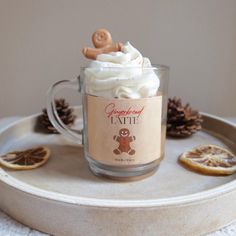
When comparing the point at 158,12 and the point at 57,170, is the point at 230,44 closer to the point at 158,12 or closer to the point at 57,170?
the point at 158,12

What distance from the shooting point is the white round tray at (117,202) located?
30 centimetres

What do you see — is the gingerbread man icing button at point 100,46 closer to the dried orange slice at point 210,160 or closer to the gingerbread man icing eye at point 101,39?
the gingerbread man icing eye at point 101,39

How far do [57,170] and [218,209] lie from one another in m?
0.22

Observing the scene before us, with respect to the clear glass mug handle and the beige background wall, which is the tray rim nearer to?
the clear glass mug handle

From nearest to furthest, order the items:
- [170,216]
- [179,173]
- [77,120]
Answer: [170,216], [179,173], [77,120]

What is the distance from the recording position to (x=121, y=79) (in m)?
0.36

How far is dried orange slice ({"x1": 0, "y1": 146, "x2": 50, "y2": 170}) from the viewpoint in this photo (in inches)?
16.7

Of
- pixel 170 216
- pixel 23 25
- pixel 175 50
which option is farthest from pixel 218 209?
pixel 23 25

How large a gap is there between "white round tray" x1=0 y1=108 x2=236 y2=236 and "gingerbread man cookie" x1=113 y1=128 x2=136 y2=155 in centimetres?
5

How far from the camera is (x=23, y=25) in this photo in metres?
0.70

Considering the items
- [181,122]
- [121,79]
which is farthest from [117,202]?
[181,122]

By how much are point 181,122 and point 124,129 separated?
22 cm

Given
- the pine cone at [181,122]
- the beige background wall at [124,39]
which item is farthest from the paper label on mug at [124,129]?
the beige background wall at [124,39]

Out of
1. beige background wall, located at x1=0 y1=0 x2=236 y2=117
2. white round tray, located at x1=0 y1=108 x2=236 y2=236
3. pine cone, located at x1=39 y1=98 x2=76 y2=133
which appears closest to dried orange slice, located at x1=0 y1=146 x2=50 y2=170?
white round tray, located at x1=0 y1=108 x2=236 y2=236
